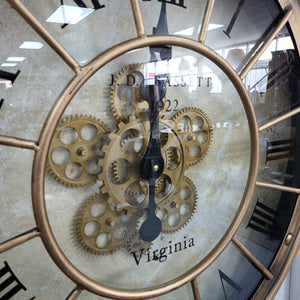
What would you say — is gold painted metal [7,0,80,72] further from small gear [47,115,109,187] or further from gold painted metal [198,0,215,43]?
gold painted metal [198,0,215,43]

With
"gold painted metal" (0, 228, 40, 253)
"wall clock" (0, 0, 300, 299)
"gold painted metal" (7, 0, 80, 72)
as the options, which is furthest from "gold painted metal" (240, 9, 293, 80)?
"gold painted metal" (0, 228, 40, 253)

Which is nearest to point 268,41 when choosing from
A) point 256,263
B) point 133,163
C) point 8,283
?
point 133,163

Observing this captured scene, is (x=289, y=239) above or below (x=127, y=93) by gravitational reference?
below

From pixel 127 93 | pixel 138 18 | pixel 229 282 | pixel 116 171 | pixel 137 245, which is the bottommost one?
pixel 229 282

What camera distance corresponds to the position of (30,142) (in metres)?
0.38

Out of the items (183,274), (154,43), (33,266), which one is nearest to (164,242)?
(183,274)

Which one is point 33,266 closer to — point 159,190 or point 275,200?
point 159,190

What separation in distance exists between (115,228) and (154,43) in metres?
0.28

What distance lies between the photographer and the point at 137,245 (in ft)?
1.68

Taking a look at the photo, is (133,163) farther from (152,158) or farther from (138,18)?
Result: (138,18)

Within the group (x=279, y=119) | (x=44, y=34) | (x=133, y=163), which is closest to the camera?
(x=44, y=34)

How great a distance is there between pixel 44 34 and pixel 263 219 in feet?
1.82

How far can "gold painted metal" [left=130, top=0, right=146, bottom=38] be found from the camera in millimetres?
429

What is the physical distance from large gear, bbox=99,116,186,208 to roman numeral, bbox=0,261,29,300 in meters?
0.16
